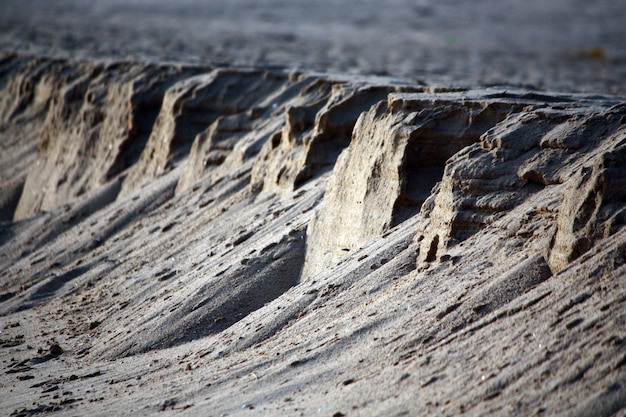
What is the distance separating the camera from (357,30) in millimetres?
43219

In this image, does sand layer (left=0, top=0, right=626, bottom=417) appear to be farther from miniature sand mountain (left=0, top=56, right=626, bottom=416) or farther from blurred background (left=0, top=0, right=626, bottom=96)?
blurred background (left=0, top=0, right=626, bottom=96)

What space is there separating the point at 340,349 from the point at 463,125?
2.64 m

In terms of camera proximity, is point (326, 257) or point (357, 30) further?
point (357, 30)

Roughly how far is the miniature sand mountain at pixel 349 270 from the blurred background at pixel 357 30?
462 inches

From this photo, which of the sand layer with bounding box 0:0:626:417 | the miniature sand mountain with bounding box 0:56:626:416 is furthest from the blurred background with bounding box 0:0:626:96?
the miniature sand mountain with bounding box 0:56:626:416

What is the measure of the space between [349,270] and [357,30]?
35930 millimetres

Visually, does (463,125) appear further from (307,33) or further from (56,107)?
(307,33)

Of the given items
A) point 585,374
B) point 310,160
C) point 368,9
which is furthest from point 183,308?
point 368,9

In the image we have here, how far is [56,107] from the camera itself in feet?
64.8

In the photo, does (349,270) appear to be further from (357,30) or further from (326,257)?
(357,30)

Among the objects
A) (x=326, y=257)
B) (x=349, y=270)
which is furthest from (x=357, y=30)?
(x=349, y=270)

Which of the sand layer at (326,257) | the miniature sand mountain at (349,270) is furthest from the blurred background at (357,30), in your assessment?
the miniature sand mountain at (349,270)

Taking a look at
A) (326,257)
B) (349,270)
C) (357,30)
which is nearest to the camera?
(349,270)

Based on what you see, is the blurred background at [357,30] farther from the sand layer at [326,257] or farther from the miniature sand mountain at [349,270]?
the miniature sand mountain at [349,270]
